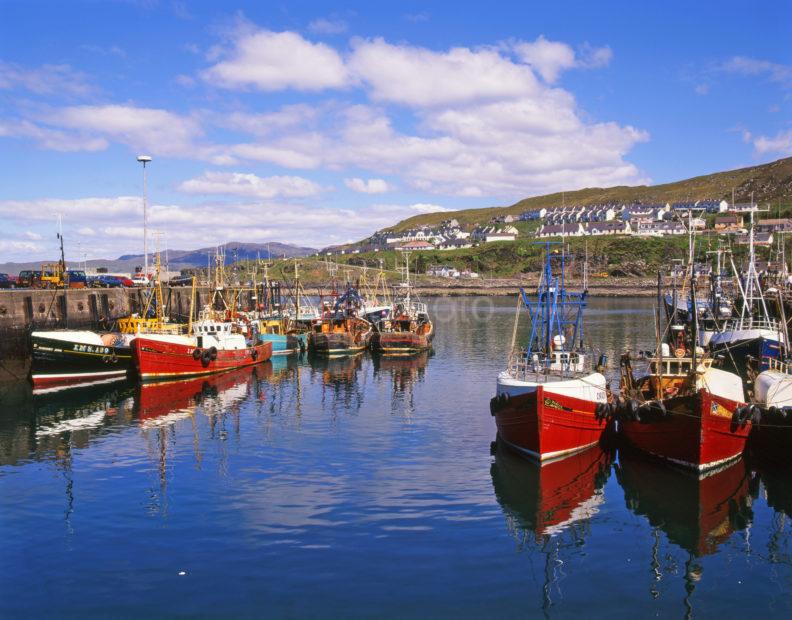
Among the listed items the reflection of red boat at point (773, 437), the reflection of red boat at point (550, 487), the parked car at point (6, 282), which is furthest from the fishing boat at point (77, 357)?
the reflection of red boat at point (773, 437)

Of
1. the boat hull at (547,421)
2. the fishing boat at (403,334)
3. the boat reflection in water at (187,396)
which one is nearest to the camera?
the boat hull at (547,421)

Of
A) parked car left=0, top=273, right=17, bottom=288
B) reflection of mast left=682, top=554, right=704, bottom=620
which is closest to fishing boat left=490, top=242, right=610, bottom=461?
reflection of mast left=682, top=554, right=704, bottom=620

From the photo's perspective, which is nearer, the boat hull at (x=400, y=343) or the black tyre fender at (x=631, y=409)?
the black tyre fender at (x=631, y=409)

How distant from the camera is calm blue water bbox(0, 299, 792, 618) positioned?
18.3 m

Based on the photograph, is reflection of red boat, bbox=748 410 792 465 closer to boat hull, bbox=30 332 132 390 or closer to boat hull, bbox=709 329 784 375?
boat hull, bbox=709 329 784 375

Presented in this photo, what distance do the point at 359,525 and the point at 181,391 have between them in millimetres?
31589

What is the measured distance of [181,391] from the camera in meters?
50.9

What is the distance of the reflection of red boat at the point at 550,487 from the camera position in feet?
80.2

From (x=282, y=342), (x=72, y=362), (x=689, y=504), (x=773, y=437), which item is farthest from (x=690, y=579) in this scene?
(x=282, y=342)

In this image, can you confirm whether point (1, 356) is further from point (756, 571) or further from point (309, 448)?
point (756, 571)

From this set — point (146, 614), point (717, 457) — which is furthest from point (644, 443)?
point (146, 614)

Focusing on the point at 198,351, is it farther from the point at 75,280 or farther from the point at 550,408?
the point at 550,408

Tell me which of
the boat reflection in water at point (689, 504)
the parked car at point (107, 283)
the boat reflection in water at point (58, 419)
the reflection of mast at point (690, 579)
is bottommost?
the reflection of mast at point (690, 579)

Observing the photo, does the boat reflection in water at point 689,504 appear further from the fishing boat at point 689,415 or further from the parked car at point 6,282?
the parked car at point 6,282
